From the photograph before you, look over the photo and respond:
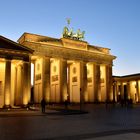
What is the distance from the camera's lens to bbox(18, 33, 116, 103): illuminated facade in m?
57.9

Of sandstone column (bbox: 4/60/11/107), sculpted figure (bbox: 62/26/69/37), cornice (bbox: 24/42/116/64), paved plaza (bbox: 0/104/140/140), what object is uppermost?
sculpted figure (bbox: 62/26/69/37)

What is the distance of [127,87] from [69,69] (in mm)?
27360

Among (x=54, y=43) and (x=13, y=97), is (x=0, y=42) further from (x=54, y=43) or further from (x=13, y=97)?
(x=54, y=43)

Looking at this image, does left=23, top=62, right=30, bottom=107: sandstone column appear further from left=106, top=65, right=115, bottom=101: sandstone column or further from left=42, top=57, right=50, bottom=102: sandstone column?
left=106, top=65, right=115, bottom=101: sandstone column

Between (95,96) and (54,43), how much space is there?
62.6ft

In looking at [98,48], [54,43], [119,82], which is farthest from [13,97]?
[119,82]

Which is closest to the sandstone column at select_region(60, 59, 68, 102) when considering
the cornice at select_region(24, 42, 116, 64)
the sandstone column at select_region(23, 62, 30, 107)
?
the cornice at select_region(24, 42, 116, 64)

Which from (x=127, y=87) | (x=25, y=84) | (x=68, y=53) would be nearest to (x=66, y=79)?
(x=68, y=53)

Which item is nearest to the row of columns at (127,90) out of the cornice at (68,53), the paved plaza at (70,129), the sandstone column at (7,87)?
the cornice at (68,53)

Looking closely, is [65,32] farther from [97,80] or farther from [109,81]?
[109,81]

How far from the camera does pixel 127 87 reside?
86625 mm

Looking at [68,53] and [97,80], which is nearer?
[68,53]

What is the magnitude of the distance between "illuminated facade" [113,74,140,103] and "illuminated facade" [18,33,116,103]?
1399 cm

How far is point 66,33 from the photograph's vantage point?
217 ft
